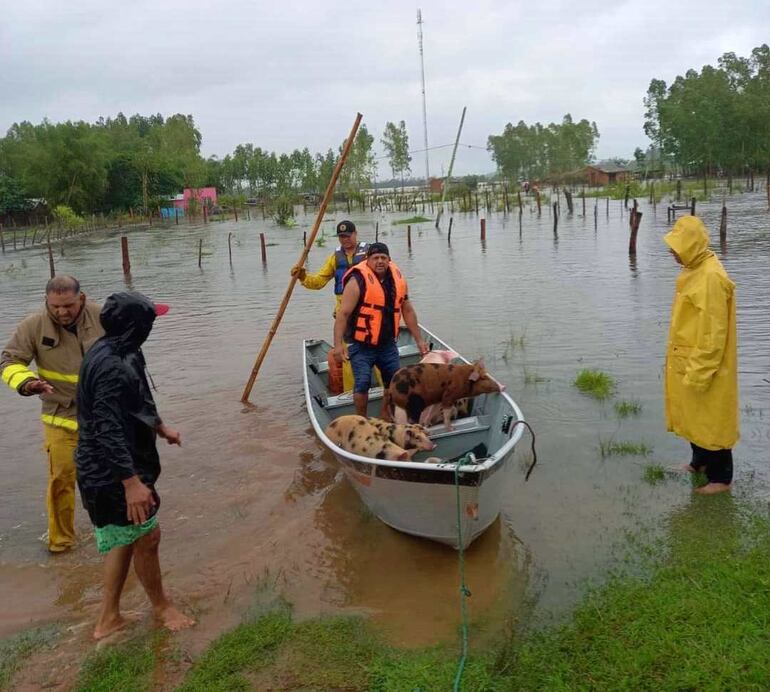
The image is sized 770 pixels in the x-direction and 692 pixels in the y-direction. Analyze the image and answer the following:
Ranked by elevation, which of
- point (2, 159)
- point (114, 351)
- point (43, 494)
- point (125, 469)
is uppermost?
point (2, 159)

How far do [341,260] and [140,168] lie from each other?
56.0 meters

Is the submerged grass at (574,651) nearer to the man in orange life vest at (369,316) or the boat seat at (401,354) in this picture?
the man in orange life vest at (369,316)

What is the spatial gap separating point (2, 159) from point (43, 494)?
222 feet

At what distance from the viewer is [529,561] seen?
4.80m

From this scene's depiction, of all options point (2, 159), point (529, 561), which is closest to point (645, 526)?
point (529, 561)

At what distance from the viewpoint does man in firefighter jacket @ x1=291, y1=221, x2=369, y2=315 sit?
728cm

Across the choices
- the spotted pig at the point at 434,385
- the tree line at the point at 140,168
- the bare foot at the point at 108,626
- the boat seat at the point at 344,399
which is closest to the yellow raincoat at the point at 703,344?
the spotted pig at the point at 434,385

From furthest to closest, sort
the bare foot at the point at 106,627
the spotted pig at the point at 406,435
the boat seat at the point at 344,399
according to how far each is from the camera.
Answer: the boat seat at the point at 344,399
the spotted pig at the point at 406,435
the bare foot at the point at 106,627

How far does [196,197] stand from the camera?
63656mm

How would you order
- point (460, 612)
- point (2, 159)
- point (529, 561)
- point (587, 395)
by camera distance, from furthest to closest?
point (2, 159) < point (587, 395) < point (529, 561) < point (460, 612)

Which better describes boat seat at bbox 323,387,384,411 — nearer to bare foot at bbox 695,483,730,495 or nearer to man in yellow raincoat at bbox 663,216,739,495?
man in yellow raincoat at bbox 663,216,739,495

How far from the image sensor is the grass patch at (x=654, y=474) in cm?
574

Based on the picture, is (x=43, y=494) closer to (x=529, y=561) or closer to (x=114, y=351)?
(x=114, y=351)

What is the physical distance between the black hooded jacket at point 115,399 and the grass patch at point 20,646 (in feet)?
4.01
